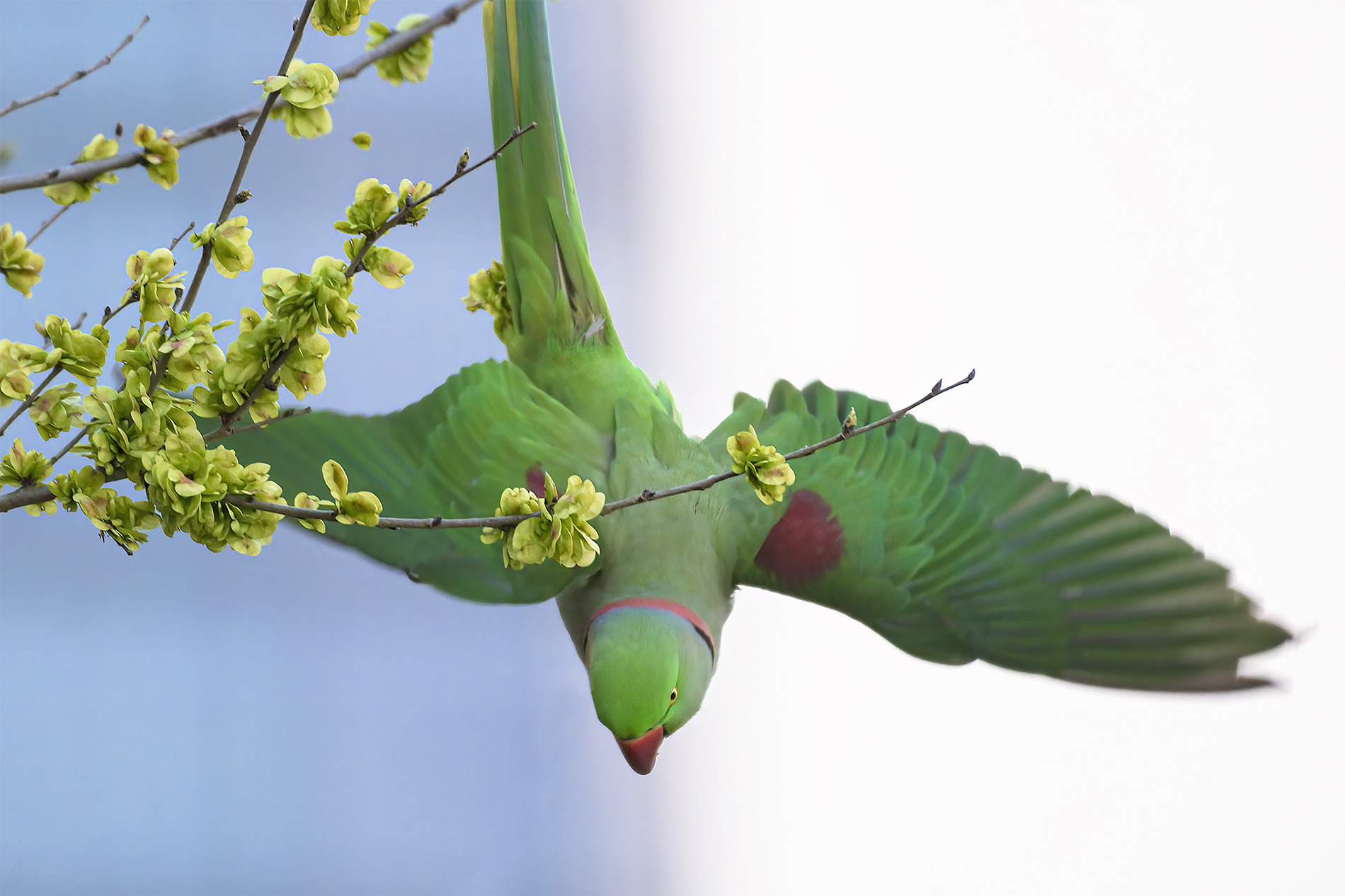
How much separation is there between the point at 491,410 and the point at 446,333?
622 millimetres

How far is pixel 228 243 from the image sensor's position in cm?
37

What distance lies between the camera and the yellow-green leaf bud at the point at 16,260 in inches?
13.7

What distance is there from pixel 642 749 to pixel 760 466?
350mm

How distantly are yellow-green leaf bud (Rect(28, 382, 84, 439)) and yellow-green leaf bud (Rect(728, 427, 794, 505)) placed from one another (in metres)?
0.25

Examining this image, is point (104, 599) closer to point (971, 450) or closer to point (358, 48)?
point (358, 48)

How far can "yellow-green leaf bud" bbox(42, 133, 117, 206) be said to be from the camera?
0.35 metres

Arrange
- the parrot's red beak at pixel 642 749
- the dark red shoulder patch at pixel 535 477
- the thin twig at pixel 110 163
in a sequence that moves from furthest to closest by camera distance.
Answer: the dark red shoulder patch at pixel 535 477 → the parrot's red beak at pixel 642 749 → the thin twig at pixel 110 163

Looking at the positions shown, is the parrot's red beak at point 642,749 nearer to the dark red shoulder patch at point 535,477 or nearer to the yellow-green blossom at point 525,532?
the dark red shoulder patch at point 535,477

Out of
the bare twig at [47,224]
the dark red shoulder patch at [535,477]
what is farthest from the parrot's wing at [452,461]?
the bare twig at [47,224]

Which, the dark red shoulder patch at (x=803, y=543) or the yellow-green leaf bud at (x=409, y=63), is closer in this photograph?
the yellow-green leaf bud at (x=409, y=63)

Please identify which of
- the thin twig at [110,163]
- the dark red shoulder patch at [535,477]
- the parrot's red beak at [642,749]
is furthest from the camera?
the dark red shoulder patch at [535,477]

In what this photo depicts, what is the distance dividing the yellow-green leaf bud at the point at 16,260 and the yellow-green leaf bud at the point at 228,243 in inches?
2.1

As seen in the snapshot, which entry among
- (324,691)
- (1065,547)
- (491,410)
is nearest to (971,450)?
(1065,547)

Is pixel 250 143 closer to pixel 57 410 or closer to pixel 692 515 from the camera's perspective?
pixel 57 410
